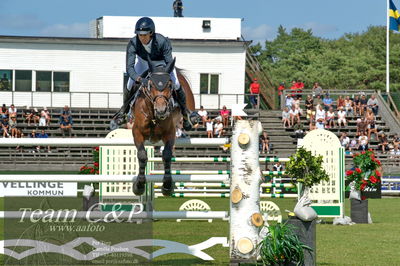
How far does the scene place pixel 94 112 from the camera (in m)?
37.7

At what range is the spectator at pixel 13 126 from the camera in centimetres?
3397

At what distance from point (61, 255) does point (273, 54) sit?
8428cm

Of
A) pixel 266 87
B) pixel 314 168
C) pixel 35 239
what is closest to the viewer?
pixel 35 239

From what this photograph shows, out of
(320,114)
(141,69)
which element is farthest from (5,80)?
(141,69)

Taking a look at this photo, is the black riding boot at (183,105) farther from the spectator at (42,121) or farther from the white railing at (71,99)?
the white railing at (71,99)

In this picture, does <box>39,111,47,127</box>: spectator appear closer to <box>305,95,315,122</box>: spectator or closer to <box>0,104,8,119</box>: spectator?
<box>0,104,8,119</box>: spectator

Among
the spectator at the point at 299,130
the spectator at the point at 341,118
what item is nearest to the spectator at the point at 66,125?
the spectator at the point at 299,130

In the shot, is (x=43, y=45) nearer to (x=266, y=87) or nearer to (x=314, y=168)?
(x=266, y=87)

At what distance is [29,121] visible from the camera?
35719mm

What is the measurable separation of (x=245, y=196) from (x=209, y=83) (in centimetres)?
3305

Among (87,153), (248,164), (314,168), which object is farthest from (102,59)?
(248,164)

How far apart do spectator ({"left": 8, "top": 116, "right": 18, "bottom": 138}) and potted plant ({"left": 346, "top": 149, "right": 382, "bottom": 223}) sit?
19.9 m

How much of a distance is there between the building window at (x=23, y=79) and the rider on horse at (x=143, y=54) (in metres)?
31.5

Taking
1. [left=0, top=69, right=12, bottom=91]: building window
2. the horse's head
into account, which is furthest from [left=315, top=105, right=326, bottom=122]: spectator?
the horse's head
